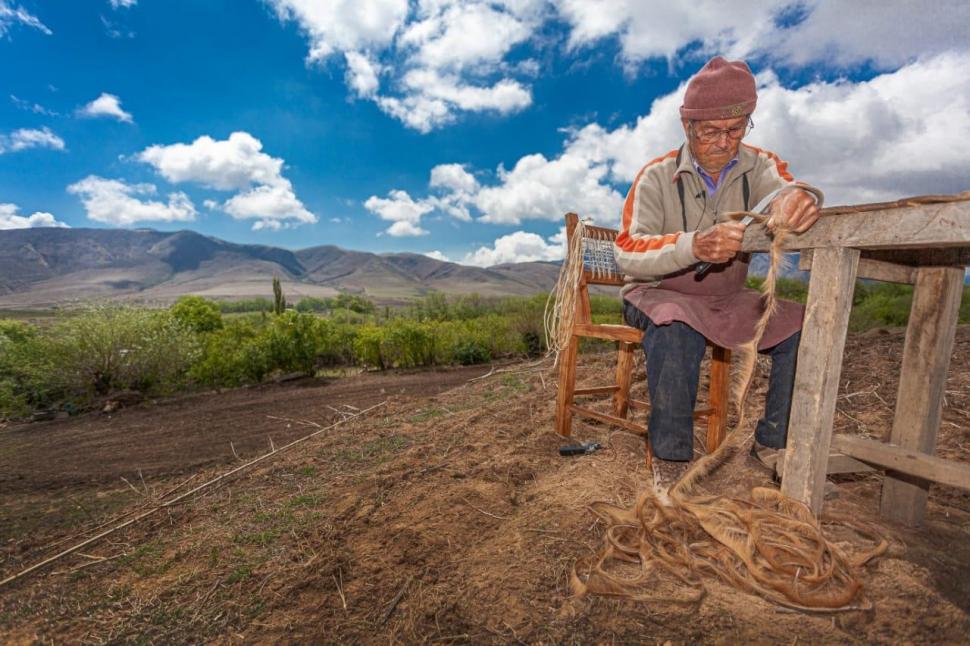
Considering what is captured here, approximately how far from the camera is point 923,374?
6.41 feet

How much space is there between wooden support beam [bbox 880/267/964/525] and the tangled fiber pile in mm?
348

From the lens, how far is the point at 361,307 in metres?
21.3

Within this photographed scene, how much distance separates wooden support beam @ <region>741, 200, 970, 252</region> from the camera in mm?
1373

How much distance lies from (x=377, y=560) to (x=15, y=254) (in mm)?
259275

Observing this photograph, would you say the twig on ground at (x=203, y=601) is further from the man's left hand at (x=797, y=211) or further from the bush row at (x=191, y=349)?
the bush row at (x=191, y=349)

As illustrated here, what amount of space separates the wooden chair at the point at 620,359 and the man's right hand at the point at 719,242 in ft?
2.19

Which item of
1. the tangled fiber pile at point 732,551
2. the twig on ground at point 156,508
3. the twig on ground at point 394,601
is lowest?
the twig on ground at point 156,508

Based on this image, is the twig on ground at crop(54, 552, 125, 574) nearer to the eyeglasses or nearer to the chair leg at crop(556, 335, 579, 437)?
the chair leg at crop(556, 335, 579, 437)

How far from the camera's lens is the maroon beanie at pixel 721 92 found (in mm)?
2207

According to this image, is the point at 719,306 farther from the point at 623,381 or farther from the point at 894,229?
the point at 623,381

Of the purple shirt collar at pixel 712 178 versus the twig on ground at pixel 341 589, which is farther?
the purple shirt collar at pixel 712 178

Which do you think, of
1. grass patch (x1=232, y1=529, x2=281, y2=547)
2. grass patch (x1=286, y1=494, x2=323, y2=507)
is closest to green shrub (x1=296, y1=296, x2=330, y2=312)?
grass patch (x1=286, y1=494, x2=323, y2=507)

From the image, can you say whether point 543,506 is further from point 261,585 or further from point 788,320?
point 788,320

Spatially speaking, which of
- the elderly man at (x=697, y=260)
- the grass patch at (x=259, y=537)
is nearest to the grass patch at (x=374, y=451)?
the grass patch at (x=259, y=537)
